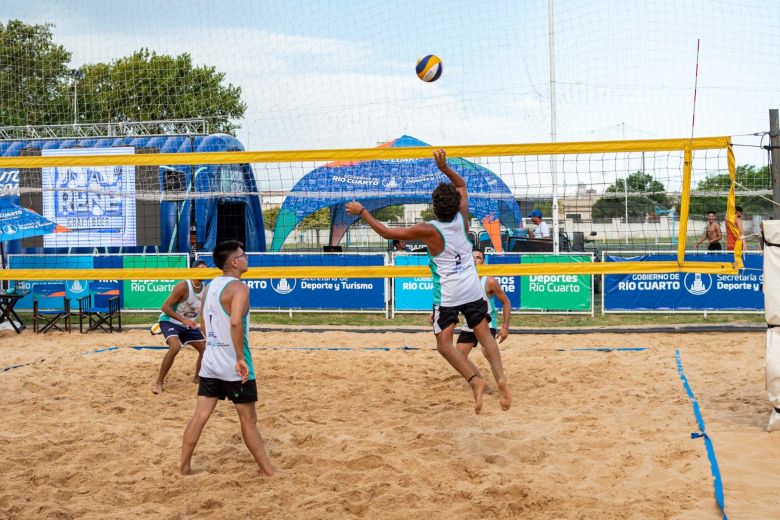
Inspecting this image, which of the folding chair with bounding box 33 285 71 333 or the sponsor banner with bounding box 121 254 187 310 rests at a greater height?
the sponsor banner with bounding box 121 254 187 310

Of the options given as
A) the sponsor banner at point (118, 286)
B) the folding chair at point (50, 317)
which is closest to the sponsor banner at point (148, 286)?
the sponsor banner at point (118, 286)

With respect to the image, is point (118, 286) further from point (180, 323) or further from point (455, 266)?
point (455, 266)

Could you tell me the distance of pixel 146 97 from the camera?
18766mm

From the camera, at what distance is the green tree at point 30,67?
45.7 ft

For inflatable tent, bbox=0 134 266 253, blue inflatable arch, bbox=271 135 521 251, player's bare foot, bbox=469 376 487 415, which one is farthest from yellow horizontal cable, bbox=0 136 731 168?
blue inflatable arch, bbox=271 135 521 251

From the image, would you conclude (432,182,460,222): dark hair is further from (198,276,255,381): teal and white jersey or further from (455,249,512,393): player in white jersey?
(455,249,512,393): player in white jersey

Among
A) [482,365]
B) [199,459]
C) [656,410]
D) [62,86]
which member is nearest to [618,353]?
[482,365]

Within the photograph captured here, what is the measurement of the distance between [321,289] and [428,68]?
4.60m

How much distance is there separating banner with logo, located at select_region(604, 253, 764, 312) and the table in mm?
9285

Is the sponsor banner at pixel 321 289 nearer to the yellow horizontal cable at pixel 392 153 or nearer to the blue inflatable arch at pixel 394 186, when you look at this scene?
the blue inflatable arch at pixel 394 186

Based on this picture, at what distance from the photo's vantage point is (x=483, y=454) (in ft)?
16.8

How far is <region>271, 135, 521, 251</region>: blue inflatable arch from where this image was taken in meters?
15.3

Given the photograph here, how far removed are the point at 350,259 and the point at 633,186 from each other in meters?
12.8

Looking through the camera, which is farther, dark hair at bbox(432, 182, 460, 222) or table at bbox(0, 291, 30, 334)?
table at bbox(0, 291, 30, 334)
